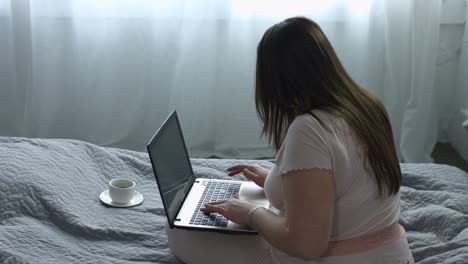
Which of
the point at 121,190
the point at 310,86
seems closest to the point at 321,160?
the point at 310,86

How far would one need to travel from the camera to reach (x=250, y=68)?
3289mm

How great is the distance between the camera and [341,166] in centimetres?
138

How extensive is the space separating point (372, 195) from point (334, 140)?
0.16 metres

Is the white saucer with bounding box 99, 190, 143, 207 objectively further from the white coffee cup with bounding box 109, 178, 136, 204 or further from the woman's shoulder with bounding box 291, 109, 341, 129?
the woman's shoulder with bounding box 291, 109, 341, 129

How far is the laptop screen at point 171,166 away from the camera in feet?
5.28

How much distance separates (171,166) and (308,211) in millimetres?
512

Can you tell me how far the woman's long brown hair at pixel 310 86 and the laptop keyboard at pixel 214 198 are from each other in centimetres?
31

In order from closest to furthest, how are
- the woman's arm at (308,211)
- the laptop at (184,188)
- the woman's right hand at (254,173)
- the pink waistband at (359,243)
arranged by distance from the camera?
the woman's arm at (308,211), the pink waistband at (359,243), the laptop at (184,188), the woman's right hand at (254,173)

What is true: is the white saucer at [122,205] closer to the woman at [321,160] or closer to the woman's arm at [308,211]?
the woman at [321,160]

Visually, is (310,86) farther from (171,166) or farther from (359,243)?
(171,166)

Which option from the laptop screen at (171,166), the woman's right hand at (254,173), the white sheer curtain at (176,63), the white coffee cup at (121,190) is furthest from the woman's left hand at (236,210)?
the white sheer curtain at (176,63)

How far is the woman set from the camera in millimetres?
1340

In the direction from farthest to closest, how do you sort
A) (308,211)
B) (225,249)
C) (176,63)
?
(176,63)
(225,249)
(308,211)

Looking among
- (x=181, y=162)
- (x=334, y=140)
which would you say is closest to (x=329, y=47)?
(x=334, y=140)
